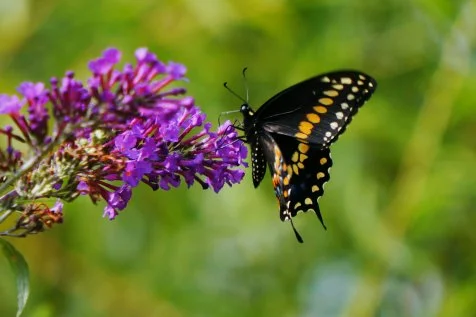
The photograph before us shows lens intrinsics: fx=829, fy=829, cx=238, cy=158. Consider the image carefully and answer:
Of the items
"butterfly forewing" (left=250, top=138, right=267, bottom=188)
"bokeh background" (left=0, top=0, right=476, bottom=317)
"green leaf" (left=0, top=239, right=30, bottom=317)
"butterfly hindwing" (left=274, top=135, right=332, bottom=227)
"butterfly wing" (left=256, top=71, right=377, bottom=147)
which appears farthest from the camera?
"bokeh background" (left=0, top=0, right=476, bottom=317)

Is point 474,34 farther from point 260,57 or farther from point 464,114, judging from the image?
point 260,57

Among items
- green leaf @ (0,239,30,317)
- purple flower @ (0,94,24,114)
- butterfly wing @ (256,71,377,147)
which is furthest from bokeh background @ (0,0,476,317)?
green leaf @ (0,239,30,317)

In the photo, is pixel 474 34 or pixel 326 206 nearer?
pixel 474 34

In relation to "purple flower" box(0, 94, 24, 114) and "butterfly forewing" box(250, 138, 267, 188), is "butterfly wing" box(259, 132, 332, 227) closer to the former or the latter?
"butterfly forewing" box(250, 138, 267, 188)

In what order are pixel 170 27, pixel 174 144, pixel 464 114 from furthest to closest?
pixel 170 27 → pixel 464 114 → pixel 174 144

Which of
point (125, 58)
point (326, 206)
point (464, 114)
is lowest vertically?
point (326, 206)

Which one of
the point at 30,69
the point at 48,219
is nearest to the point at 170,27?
the point at 30,69

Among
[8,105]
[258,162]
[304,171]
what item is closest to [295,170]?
[304,171]
